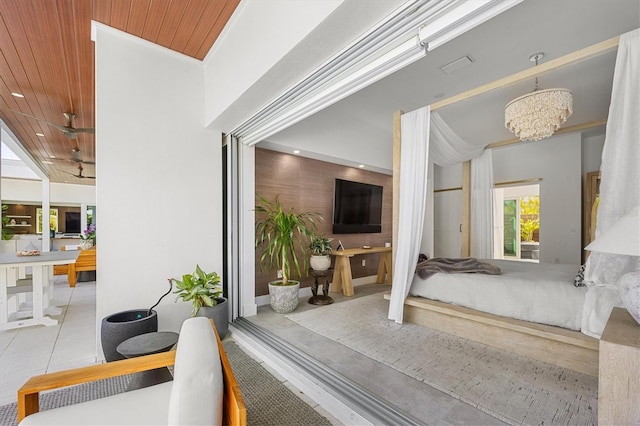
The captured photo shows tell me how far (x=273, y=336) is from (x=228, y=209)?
4.98ft

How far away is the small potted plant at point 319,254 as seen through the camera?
394 centimetres

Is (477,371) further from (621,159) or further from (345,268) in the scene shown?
(345,268)

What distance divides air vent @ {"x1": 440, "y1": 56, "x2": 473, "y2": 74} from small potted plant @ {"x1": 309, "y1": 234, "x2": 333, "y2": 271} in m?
2.56

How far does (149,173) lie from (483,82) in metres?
3.95

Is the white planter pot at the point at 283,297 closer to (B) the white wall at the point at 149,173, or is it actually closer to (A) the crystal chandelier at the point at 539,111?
(B) the white wall at the point at 149,173

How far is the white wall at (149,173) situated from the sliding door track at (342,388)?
4.05 ft

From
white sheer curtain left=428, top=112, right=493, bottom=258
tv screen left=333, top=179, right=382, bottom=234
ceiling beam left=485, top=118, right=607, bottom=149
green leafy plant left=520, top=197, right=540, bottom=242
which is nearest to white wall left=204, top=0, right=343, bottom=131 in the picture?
tv screen left=333, top=179, right=382, bottom=234

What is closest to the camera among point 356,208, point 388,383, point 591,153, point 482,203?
point 388,383

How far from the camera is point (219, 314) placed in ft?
9.04

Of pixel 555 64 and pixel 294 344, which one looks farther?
pixel 294 344

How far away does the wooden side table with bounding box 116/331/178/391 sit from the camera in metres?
1.63

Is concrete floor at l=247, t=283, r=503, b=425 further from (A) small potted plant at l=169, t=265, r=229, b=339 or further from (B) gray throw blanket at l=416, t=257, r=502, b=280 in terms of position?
(B) gray throw blanket at l=416, t=257, r=502, b=280

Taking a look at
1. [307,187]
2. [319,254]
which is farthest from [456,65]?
[319,254]

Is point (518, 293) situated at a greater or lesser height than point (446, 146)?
lesser
